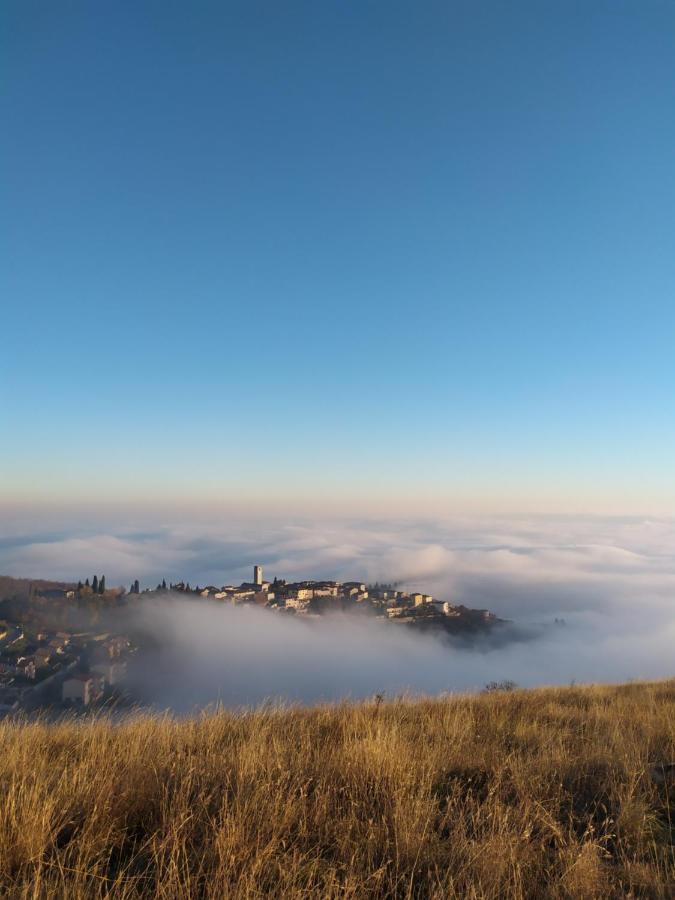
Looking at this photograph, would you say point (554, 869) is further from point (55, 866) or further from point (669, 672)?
point (669, 672)

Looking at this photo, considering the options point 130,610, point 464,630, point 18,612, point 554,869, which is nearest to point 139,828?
point 554,869

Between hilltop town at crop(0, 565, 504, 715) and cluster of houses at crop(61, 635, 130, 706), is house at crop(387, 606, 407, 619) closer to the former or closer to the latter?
hilltop town at crop(0, 565, 504, 715)

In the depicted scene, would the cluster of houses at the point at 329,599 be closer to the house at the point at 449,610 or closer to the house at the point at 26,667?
the house at the point at 449,610

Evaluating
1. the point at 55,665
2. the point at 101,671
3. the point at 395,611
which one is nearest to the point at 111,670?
the point at 101,671

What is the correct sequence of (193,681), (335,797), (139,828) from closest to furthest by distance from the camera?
(139,828), (335,797), (193,681)

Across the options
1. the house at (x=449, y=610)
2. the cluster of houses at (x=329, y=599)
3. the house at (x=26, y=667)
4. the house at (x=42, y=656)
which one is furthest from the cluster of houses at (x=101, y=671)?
the house at (x=449, y=610)
